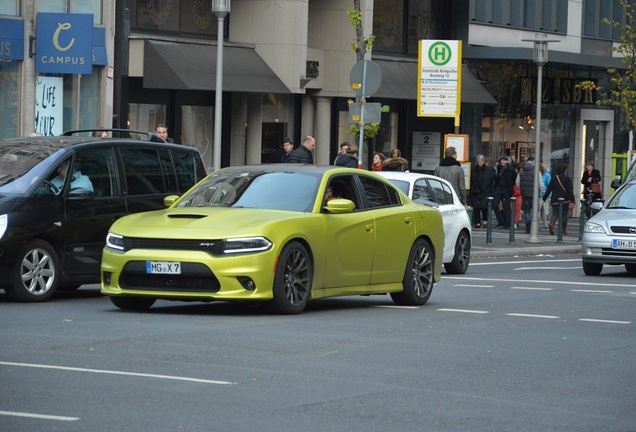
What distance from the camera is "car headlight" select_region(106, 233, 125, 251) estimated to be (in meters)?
13.9

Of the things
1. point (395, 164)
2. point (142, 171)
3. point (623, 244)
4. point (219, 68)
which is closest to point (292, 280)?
point (142, 171)

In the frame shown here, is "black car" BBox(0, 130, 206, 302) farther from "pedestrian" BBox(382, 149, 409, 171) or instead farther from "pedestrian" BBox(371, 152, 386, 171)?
"pedestrian" BBox(371, 152, 386, 171)

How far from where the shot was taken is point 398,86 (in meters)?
41.6

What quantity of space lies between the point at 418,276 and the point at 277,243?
9.95 ft

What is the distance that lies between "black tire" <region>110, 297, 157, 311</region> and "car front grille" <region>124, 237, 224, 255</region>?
0.66 metres

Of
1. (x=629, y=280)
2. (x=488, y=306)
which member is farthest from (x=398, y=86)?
(x=488, y=306)

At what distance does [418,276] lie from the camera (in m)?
16.3

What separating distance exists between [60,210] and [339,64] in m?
24.9

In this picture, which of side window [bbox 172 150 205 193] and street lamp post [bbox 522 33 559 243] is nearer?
side window [bbox 172 150 205 193]

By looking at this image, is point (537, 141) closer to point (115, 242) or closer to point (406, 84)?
point (406, 84)

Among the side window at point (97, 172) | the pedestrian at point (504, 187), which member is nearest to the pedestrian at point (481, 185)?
the pedestrian at point (504, 187)

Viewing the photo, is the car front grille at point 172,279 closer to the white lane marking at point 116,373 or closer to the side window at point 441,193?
the white lane marking at point 116,373

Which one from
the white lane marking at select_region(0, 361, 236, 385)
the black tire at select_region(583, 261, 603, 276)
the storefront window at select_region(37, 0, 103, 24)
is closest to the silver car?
the black tire at select_region(583, 261, 603, 276)

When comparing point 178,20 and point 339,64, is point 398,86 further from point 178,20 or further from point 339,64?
point 178,20
